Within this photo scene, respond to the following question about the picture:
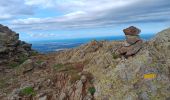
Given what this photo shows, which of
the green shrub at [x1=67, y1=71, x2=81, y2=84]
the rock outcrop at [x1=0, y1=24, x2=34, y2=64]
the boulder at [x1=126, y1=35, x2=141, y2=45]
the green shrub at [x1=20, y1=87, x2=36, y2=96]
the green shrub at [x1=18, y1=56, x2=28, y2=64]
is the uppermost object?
the boulder at [x1=126, y1=35, x2=141, y2=45]

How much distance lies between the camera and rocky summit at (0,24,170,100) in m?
24.3

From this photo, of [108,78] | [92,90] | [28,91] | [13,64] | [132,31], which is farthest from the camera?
[13,64]

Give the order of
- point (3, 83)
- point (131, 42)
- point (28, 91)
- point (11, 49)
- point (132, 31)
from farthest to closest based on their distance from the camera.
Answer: point (11, 49)
point (3, 83)
point (132, 31)
point (131, 42)
point (28, 91)

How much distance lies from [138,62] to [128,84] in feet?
7.65

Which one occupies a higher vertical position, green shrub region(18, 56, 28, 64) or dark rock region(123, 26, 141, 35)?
dark rock region(123, 26, 141, 35)

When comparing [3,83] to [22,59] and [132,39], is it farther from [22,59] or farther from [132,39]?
[132,39]

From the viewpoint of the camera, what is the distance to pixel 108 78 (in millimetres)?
25781

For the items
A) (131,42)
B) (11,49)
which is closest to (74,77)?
(131,42)

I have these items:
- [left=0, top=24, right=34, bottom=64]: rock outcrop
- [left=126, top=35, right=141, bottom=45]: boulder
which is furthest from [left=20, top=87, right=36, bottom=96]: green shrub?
[left=0, top=24, right=34, bottom=64]: rock outcrop

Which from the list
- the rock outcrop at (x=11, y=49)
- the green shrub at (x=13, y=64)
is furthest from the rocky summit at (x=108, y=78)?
the rock outcrop at (x=11, y=49)

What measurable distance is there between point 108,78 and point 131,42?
4.81 m

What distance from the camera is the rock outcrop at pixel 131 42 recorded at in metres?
Answer: 27.4

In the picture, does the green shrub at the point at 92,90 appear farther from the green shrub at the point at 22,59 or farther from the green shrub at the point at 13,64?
the green shrub at the point at 22,59

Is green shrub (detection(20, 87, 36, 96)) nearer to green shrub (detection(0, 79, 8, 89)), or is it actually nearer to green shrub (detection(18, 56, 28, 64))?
green shrub (detection(0, 79, 8, 89))
